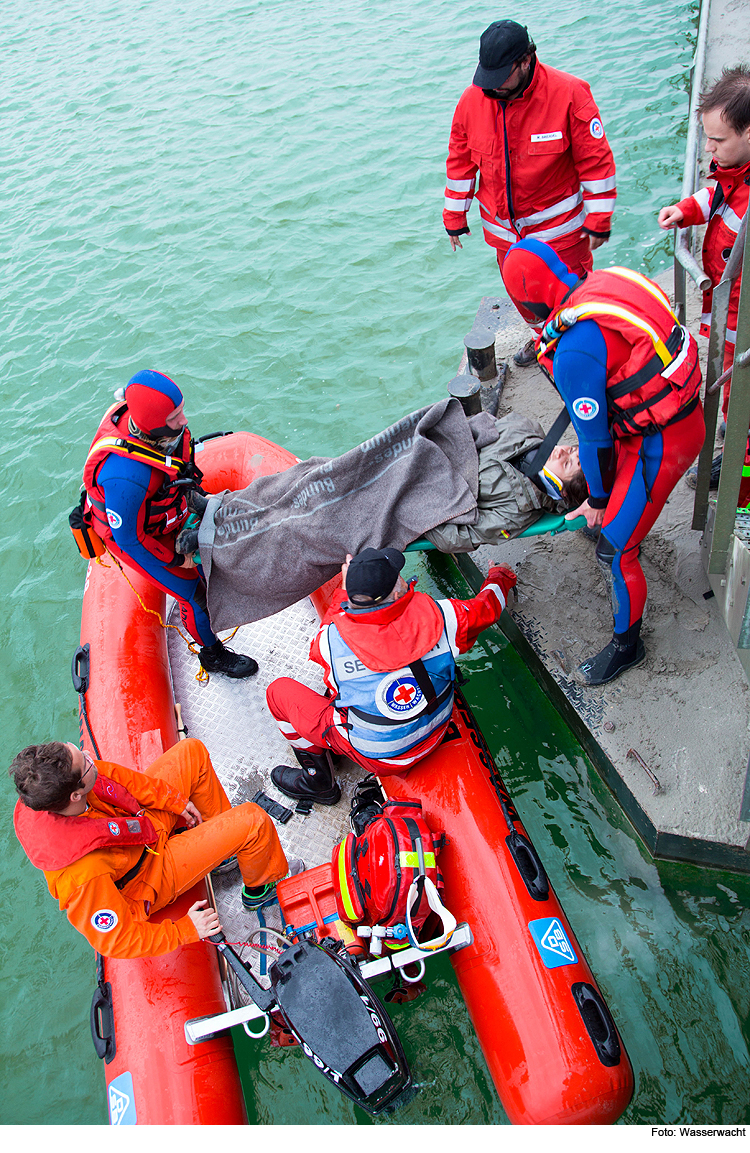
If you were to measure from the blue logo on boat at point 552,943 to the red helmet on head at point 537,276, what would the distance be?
1849 millimetres

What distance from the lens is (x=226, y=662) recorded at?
11.3 feet

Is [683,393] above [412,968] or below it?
above

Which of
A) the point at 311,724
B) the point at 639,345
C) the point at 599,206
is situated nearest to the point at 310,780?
the point at 311,724

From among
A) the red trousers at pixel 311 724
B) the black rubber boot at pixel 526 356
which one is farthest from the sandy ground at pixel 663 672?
the black rubber boot at pixel 526 356

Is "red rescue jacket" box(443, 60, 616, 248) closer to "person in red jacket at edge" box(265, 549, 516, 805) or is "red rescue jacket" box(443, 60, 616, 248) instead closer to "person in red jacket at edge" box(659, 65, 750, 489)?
"person in red jacket at edge" box(659, 65, 750, 489)

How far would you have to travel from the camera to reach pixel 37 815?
215cm

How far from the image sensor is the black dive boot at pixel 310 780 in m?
2.88

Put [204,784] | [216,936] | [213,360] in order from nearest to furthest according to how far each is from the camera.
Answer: [216,936], [204,784], [213,360]

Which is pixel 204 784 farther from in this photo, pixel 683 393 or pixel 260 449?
pixel 683 393

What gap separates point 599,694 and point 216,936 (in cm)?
155

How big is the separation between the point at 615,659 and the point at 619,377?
1063 millimetres

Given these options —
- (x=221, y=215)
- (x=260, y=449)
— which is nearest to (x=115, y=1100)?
(x=260, y=449)

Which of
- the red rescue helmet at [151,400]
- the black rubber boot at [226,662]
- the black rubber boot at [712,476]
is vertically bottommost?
the black rubber boot at [226,662]

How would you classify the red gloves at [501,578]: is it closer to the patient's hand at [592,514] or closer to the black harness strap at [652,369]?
the patient's hand at [592,514]
